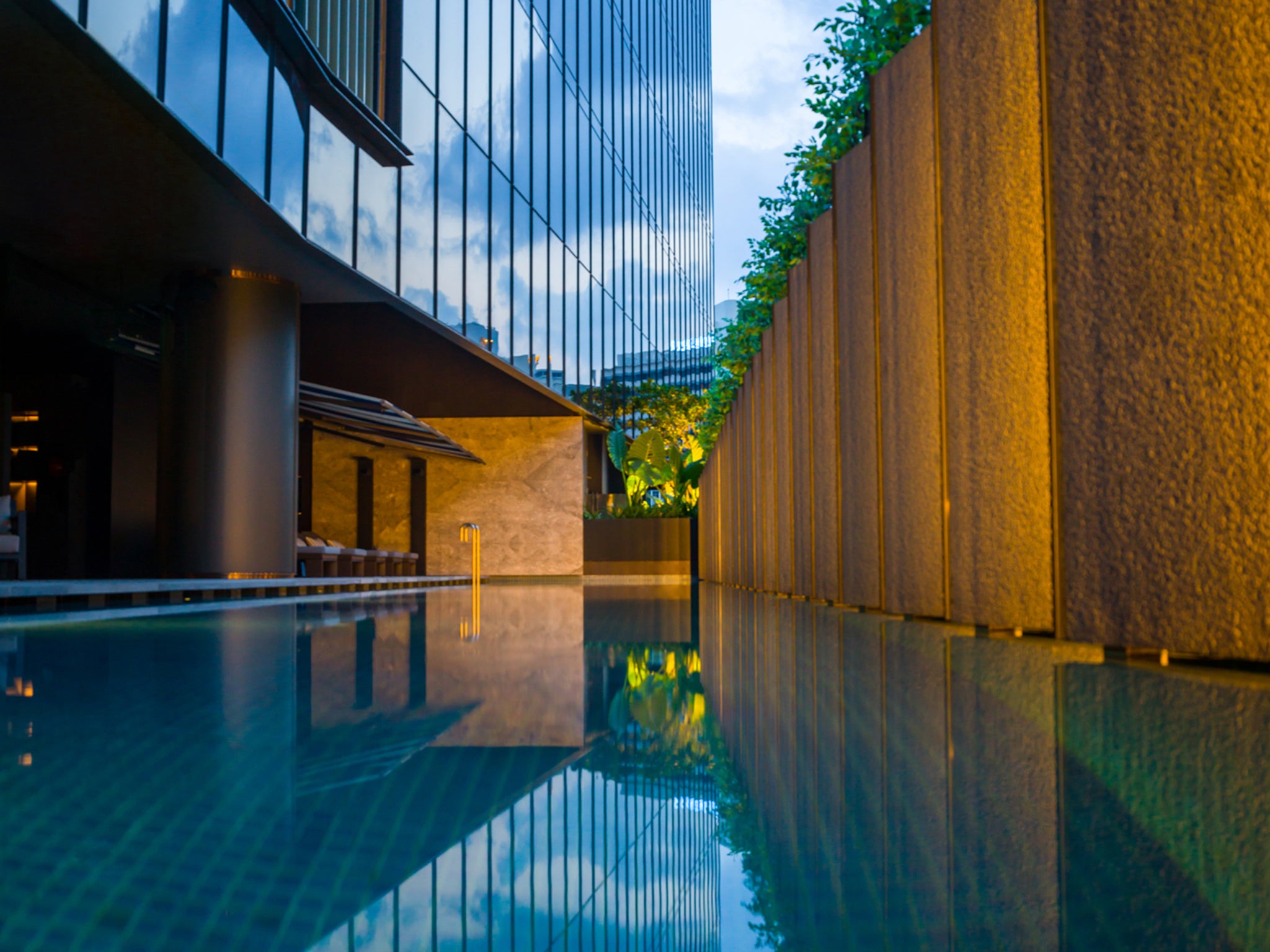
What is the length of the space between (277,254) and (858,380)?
24.5ft

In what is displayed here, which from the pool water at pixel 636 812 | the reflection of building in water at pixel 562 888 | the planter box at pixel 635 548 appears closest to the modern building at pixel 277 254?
the planter box at pixel 635 548

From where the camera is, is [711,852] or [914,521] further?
[914,521]

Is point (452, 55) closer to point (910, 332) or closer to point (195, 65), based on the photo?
point (195, 65)

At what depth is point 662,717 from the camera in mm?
2359

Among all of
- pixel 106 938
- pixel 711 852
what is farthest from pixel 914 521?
pixel 106 938

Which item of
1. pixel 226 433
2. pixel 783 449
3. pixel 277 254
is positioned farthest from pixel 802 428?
pixel 226 433

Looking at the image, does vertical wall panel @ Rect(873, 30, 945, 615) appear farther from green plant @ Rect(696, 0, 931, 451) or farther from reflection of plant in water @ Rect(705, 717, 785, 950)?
reflection of plant in water @ Rect(705, 717, 785, 950)

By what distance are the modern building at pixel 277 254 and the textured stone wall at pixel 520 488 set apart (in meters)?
0.09

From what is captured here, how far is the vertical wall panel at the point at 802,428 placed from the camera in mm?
9492

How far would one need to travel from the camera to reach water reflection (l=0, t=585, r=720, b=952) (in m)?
0.94

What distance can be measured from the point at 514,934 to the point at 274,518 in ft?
39.0

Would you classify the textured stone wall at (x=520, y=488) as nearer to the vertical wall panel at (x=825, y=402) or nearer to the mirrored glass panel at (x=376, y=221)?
the mirrored glass panel at (x=376, y=221)

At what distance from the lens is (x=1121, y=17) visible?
3.58 metres

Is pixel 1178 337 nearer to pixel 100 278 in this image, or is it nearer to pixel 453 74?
pixel 100 278
